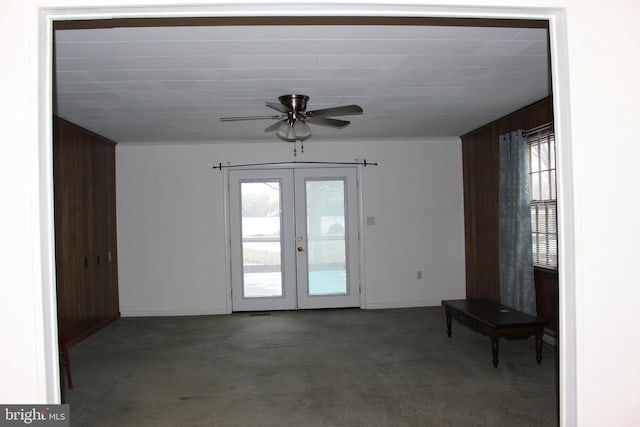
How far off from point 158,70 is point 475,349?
3728 mm

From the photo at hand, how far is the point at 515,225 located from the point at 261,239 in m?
3.32

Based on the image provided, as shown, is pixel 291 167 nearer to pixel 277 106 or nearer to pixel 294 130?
pixel 294 130

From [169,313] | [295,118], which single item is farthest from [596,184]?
[169,313]

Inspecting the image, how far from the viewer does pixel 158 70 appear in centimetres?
309

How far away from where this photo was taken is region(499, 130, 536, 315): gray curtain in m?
4.46

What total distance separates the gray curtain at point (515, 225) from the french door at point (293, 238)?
2125 mm

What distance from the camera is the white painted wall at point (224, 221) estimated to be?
6203 millimetres

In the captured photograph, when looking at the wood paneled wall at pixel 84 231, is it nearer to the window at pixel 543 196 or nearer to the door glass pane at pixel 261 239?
the door glass pane at pixel 261 239

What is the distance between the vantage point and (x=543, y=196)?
4.48m

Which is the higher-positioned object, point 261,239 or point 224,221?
point 224,221

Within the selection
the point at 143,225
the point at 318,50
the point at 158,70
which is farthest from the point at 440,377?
the point at 143,225

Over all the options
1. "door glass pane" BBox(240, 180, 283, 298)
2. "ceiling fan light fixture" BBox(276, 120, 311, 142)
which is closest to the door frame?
"door glass pane" BBox(240, 180, 283, 298)

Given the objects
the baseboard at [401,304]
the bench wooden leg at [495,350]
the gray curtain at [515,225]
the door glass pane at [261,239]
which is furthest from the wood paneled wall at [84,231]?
the gray curtain at [515,225]

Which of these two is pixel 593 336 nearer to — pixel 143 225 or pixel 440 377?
pixel 440 377
